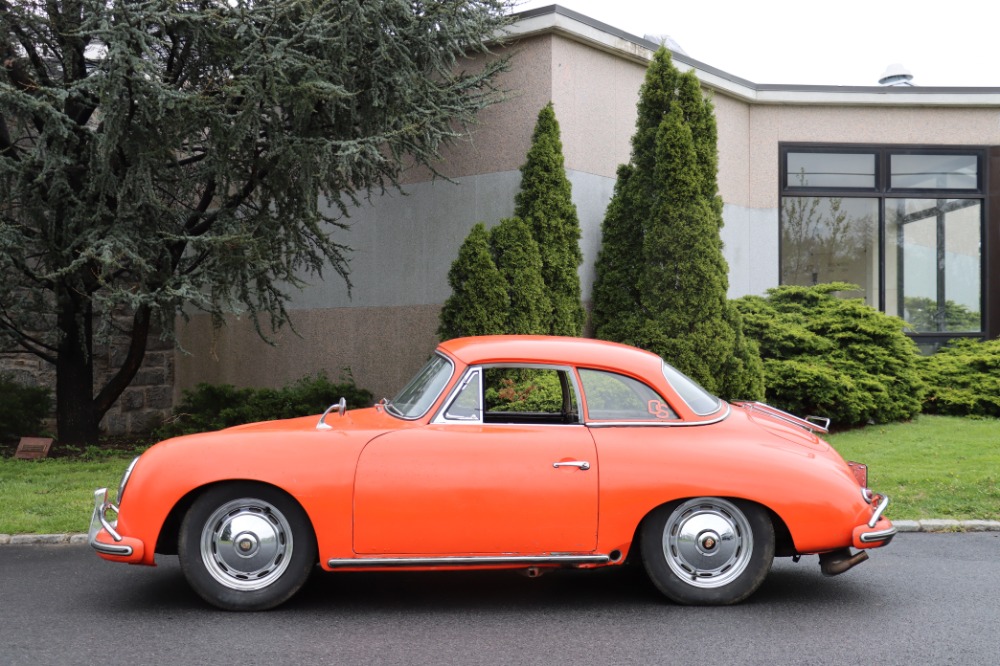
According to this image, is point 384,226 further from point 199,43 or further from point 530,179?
point 199,43

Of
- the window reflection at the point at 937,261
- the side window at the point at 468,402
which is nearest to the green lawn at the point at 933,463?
the window reflection at the point at 937,261

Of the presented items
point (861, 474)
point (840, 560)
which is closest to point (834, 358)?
point (861, 474)

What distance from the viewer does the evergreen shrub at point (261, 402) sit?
12195mm

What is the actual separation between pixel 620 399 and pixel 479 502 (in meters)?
1.03

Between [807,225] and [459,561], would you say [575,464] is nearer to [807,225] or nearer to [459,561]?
[459,561]

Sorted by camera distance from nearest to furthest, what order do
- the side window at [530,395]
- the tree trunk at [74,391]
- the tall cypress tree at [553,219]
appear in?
the side window at [530,395] → the tall cypress tree at [553,219] → the tree trunk at [74,391]

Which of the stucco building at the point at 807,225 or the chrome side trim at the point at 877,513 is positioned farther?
Answer: the stucco building at the point at 807,225

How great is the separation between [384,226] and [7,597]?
814cm

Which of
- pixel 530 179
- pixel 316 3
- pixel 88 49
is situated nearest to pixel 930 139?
pixel 530 179

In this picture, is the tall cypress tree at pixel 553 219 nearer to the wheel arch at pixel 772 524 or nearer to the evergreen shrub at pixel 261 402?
the evergreen shrub at pixel 261 402

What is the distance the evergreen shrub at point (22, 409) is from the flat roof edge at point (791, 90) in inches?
333

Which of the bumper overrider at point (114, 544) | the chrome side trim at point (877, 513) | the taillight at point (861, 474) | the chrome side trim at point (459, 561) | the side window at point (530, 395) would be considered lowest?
the chrome side trim at point (459, 561)

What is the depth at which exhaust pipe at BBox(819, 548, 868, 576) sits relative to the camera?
203 inches

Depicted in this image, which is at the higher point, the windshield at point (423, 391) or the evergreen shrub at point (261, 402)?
the windshield at point (423, 391)
